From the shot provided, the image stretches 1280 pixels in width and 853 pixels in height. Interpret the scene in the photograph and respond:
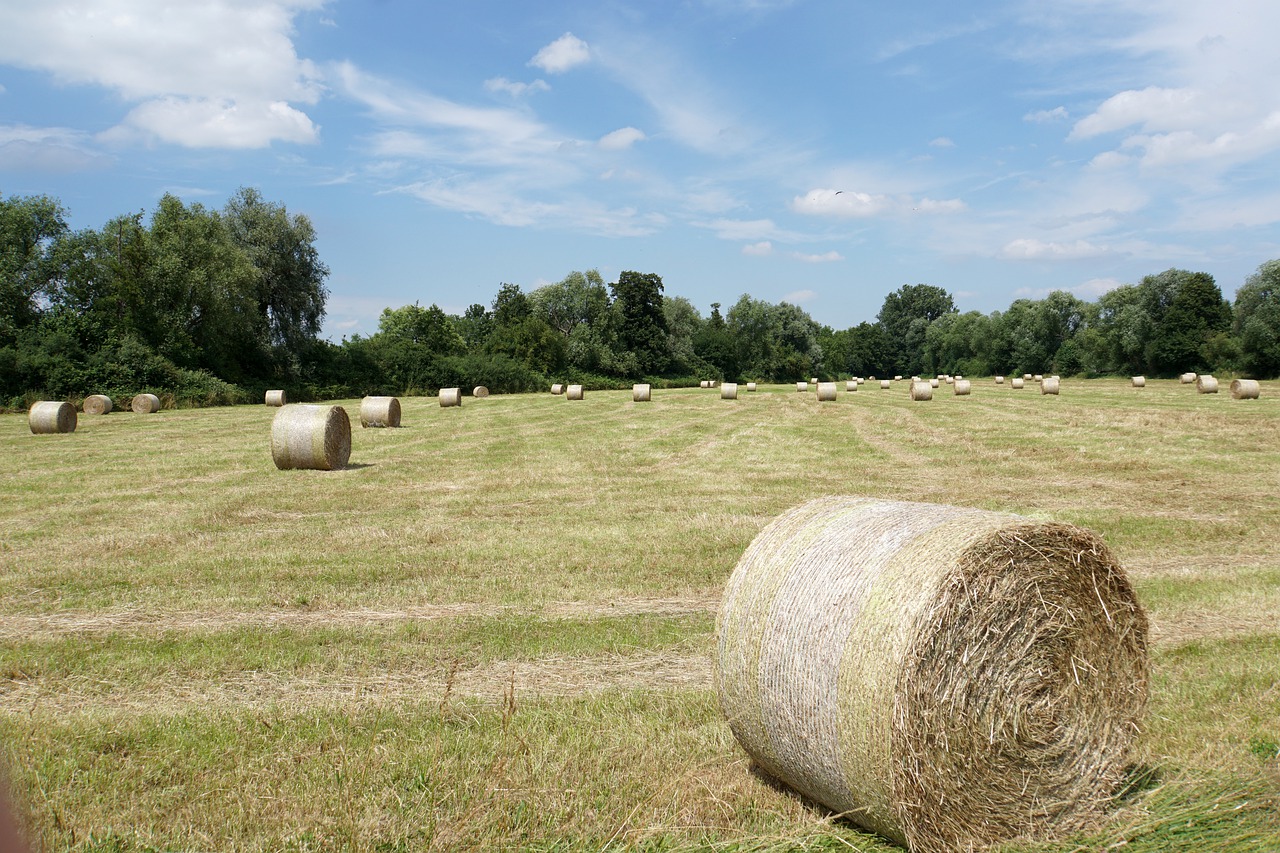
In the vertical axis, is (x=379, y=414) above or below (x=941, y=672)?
above

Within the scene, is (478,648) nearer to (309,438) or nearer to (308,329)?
(309,438)

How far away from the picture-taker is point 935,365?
461 ft

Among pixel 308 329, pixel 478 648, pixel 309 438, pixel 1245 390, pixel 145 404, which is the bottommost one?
pixel 478 648

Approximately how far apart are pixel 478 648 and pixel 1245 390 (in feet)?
139

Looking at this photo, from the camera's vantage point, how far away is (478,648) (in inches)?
324

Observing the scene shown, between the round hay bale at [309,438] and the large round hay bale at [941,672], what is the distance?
17210 mm

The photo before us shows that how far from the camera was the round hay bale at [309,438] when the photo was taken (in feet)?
68.3

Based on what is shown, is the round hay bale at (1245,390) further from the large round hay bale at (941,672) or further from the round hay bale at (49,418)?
the round hay bale at (49,418)

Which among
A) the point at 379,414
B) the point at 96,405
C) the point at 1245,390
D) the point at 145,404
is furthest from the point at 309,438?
the point at 1245,390

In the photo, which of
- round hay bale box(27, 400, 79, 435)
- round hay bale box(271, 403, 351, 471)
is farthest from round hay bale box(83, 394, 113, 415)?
round hay bale box(271, 403, 351, 471)

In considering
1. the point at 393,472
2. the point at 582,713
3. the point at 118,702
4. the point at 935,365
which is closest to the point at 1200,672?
the point at 582,713

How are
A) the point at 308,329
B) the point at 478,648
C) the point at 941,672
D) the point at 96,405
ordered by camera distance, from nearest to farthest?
the point at 941,672 < the point at 478,648 < the point at 96,405 < the point at 308,329

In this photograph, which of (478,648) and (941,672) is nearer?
(941,672)

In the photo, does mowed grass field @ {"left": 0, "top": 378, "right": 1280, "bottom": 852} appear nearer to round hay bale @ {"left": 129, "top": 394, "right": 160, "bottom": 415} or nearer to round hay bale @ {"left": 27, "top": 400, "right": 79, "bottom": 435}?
round hay bale @ {"left": 27, "top": 400, "right": 79, "bottom": 435}
